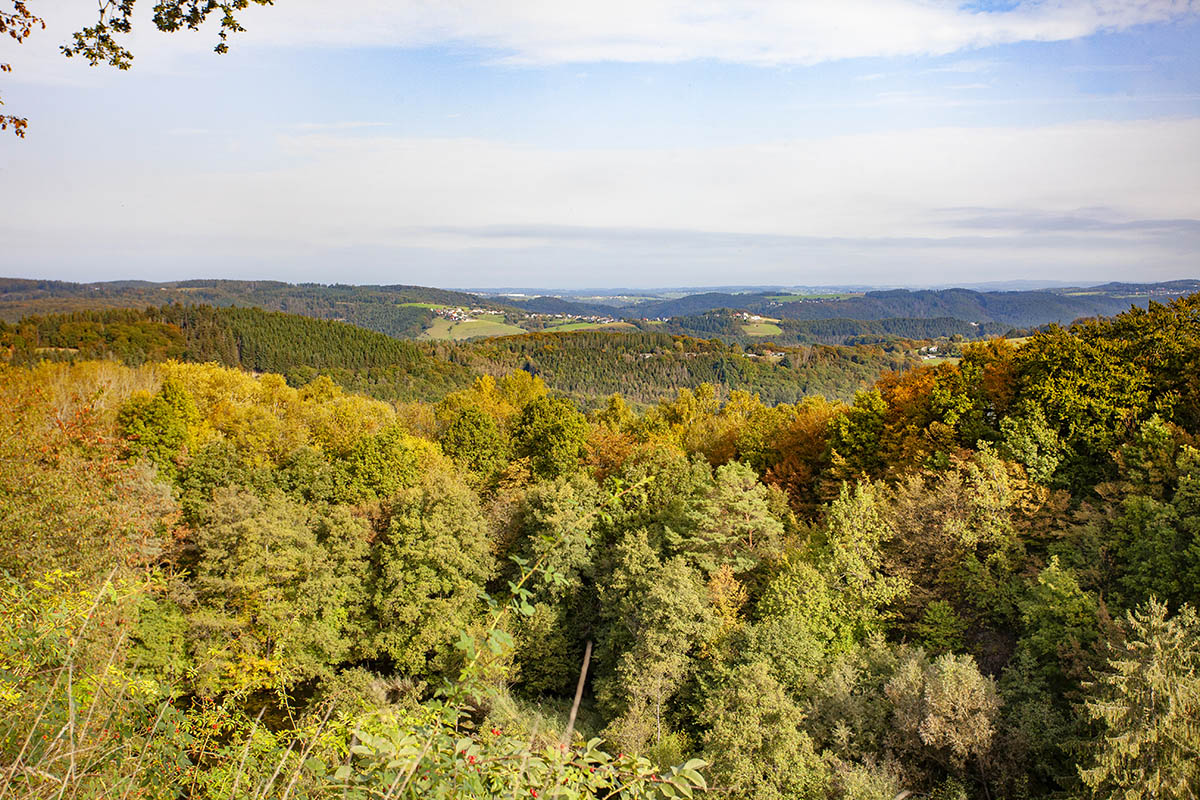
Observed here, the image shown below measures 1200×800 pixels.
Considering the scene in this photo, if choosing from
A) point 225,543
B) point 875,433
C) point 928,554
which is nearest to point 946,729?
point 928,554

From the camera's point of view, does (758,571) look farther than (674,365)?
No

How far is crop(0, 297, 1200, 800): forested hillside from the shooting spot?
14.2 meters

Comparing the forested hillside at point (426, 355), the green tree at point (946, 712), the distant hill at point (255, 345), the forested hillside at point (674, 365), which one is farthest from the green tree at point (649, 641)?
the forested hillside at point (674, 365)

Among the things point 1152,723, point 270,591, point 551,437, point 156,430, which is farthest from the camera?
point 551,437

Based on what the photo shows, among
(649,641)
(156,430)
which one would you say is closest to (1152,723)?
(649,641)

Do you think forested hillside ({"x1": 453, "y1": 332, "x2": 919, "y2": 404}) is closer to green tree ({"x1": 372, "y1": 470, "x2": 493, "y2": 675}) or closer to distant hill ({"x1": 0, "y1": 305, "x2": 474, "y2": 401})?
distant hill ({"x1": 0, "y1": 305, "x2": 474, "y2": 401})

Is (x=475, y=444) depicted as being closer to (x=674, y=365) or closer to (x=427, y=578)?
(x=427, y=578)

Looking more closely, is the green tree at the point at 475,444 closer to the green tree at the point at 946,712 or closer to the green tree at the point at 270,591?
the green tree at the point at 270,591

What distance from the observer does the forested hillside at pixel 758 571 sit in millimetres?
14203

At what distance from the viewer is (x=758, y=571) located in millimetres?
22312

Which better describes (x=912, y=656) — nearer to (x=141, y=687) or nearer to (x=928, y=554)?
(x=928, y=554)

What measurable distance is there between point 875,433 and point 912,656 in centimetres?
1164

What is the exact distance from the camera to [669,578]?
63.9 feet

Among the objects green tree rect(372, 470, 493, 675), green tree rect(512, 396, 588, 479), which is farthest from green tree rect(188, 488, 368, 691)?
green tree rect(512, 396, 588, 479)
